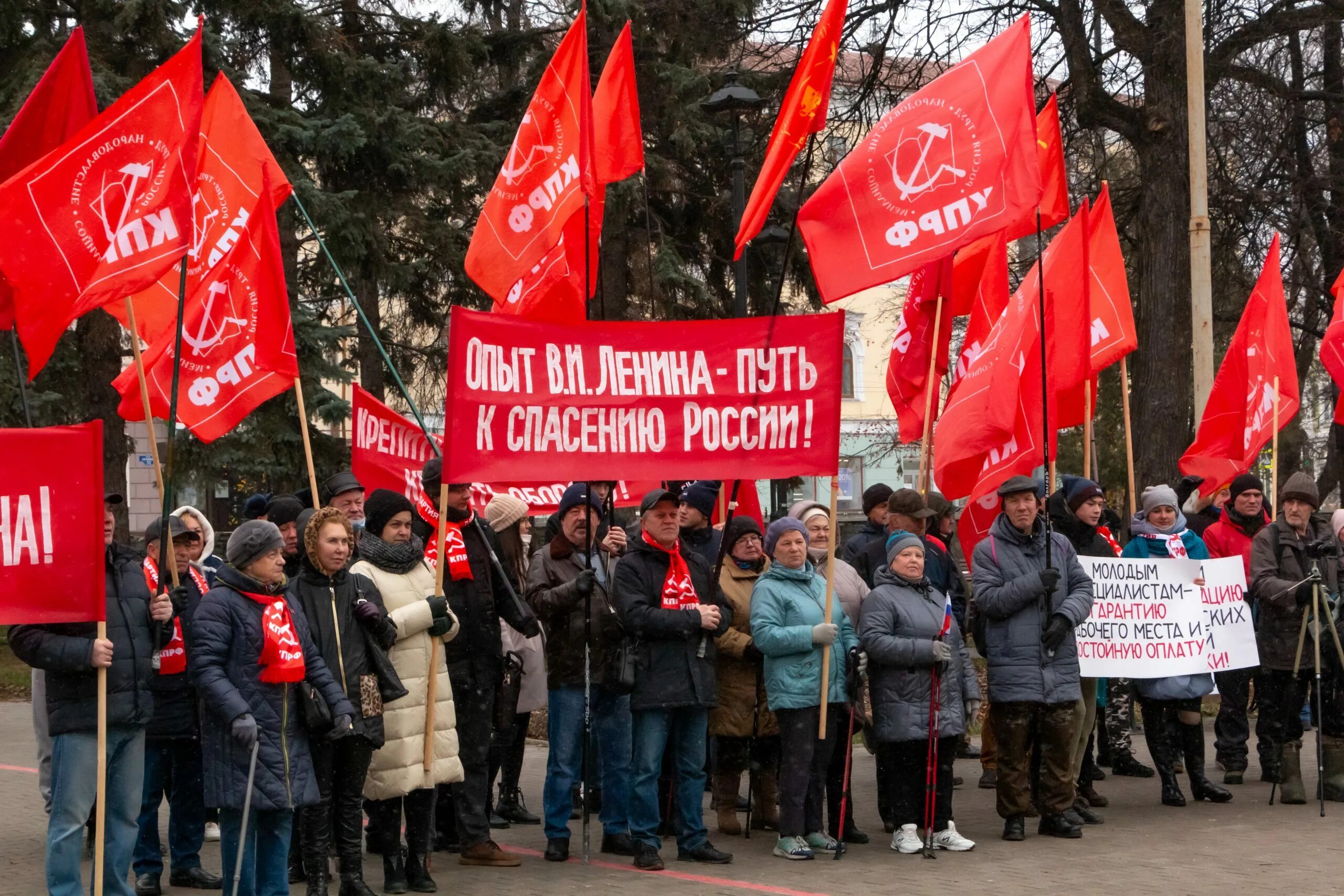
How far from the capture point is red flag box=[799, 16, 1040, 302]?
8.54 metres

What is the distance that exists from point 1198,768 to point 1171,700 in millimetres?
451

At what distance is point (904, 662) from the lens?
829 cm

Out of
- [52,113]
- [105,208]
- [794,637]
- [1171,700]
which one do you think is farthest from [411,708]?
[1171,700]

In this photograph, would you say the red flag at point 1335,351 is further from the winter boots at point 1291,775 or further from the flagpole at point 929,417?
the flagpole at point 929,417

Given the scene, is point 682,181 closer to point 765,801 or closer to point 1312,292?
point 1312,292

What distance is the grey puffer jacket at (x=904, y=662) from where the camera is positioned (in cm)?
829

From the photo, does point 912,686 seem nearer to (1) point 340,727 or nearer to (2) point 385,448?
(1) point 340,727

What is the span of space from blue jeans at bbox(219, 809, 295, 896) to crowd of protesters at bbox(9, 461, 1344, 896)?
0.01m

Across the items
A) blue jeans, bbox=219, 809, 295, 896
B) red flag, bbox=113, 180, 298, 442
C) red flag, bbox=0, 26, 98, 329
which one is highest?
red flag, bbox=0, 26, 98, 329

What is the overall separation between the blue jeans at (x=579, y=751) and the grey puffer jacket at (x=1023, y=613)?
6.31ft

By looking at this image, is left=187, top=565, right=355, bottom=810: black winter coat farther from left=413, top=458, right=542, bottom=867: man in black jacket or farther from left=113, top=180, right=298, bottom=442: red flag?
left=113, top=180, right=298, bottom=442: red flag

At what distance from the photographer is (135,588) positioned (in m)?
7.12

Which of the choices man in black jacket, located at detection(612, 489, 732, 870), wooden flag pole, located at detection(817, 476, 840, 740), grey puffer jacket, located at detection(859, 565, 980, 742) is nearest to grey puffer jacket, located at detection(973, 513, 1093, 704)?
grey puffer jacket, located at detection(859, 565, 980, 742)

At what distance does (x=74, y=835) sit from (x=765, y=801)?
3782 millimetres
